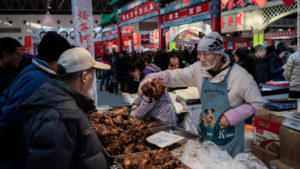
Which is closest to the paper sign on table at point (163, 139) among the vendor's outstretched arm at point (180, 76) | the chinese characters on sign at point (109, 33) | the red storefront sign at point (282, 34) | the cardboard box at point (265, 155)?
the vendor's outstretched arm at point (180, 76)

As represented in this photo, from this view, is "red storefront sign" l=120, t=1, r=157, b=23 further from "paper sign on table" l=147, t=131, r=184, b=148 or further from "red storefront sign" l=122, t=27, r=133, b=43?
"paper sign on table" l=147, t=131, r=184, b=148

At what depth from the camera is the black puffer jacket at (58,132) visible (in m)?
1.22

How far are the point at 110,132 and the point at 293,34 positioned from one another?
51.4 feet

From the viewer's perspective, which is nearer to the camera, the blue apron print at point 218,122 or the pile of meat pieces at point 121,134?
the pile of meat pieces at point 121,134

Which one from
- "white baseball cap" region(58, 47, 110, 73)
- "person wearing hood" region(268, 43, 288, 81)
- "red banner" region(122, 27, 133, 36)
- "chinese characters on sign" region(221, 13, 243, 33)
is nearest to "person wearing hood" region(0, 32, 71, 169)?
"white baseball cap" region(58, 47, 110, 73)

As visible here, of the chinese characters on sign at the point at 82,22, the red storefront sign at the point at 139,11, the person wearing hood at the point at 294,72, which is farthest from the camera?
the red storefront sign at the point at 139,11

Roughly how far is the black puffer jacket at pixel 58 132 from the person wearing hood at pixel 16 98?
1.20ft

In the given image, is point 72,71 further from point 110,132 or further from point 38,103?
point 110,132

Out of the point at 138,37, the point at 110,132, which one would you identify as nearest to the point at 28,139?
the point at 110,132

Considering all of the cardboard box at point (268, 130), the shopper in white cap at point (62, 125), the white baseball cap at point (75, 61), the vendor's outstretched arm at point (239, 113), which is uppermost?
the white baseball cap at point (75, 61)

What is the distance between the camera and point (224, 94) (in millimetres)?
2354

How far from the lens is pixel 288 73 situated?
184 inches

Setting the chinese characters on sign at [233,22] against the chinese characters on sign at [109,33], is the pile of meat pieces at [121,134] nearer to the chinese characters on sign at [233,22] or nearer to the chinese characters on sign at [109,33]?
the chinese characters on sign at [233,22]

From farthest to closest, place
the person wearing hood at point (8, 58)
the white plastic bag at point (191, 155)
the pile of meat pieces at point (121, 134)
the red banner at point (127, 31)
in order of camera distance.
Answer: the red banner at point (127, 31)
the person wearing hood at point (8, 58)
the pile of meat pieces at point (121, 134)
the white plastic bag at point (191, 155)
